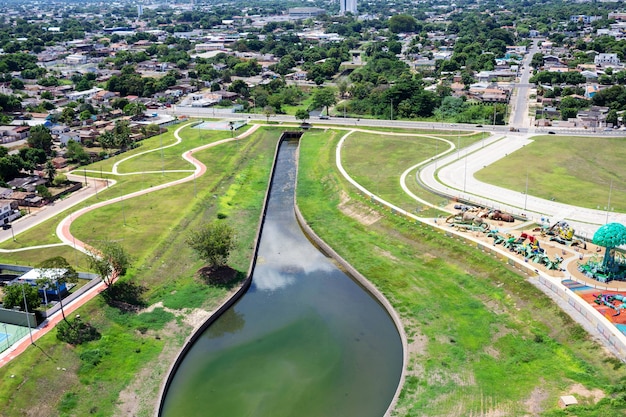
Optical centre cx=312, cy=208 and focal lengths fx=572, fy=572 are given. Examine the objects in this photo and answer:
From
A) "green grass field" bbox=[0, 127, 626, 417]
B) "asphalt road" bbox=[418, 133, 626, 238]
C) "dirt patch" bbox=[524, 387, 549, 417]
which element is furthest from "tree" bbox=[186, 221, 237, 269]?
"asphalt road" bbox=[418, 133, 626, 238]

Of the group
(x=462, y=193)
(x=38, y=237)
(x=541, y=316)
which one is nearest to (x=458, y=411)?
(x=541, y=316)

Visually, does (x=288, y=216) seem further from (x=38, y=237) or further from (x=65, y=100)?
(x=65, y=100)

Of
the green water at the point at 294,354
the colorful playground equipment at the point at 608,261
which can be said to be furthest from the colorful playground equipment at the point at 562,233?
the green water at the point at 294,354

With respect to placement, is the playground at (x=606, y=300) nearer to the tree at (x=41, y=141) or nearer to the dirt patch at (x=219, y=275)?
the dirt patch at (x=219, y=275)

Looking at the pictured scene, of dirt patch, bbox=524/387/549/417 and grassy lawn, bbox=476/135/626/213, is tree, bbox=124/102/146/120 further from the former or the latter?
dirt patch, bbox=524/387/549/417

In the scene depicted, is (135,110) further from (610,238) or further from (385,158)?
(610,238)
